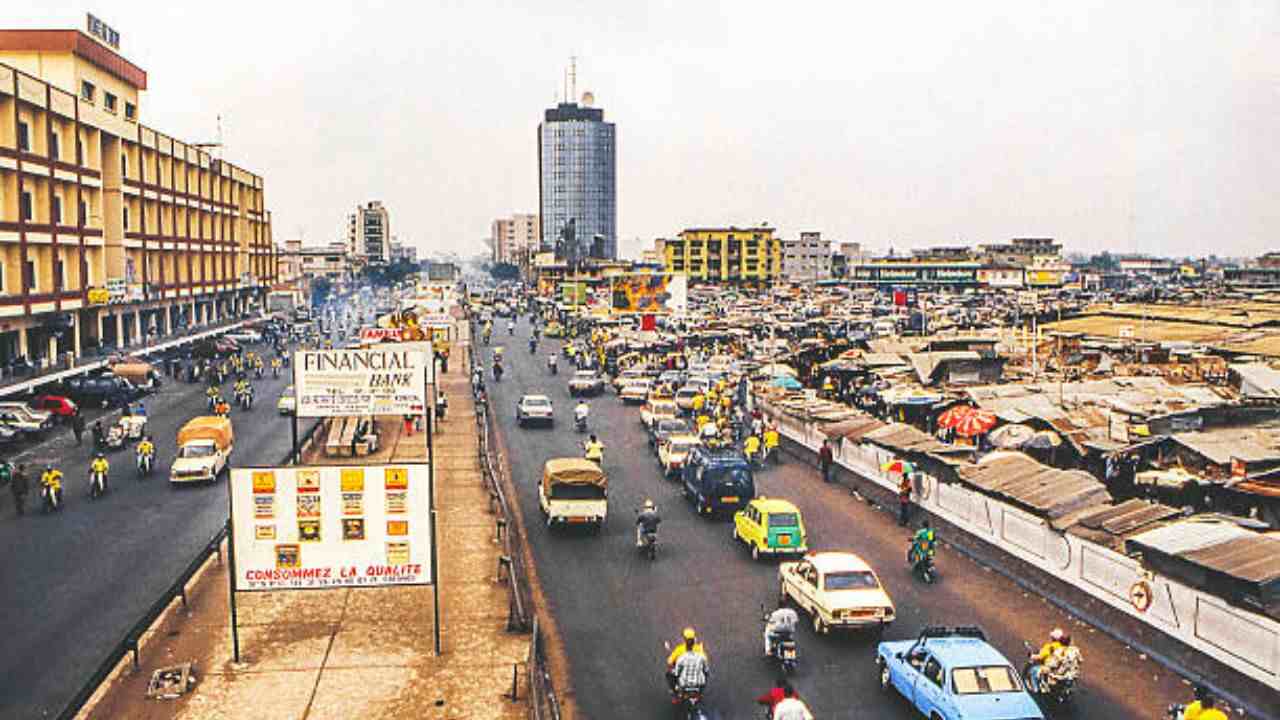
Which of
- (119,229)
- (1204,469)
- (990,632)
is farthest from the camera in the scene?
(119,229)

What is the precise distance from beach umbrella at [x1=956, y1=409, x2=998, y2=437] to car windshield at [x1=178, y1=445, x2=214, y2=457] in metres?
23.0

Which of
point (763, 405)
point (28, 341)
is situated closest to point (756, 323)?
point (763, 405)

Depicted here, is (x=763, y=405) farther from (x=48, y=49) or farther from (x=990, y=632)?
(x=48, y=49)

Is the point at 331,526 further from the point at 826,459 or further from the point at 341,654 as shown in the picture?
the point at 826,459

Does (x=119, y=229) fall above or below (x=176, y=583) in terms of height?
above

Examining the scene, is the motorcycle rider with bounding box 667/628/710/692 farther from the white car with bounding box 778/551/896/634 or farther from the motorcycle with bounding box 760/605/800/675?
the white car with bounding box 778/551/896/634

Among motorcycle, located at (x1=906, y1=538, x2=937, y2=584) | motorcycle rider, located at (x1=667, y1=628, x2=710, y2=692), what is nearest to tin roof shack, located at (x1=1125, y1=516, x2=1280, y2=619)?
motorcycle, located at (x1=906, y1=538, x2=937, y2=584)

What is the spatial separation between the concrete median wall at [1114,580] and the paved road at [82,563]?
16.3 meters

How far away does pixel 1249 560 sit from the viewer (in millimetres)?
15133

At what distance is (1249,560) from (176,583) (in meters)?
18.1

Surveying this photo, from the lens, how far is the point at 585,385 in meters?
52.0

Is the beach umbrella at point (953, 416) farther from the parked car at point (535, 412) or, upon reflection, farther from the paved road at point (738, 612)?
the parked car at point (535, 412)

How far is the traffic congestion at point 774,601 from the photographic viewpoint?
1420cm

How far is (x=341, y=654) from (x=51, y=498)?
49.4 ft
